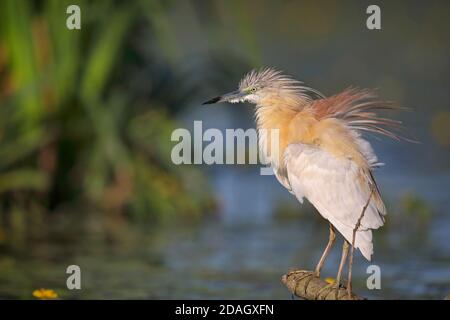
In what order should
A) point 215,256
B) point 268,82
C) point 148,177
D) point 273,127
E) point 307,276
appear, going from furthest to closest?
point 148,177
point 215,256
point 268,82
point 273,127
point 307,276

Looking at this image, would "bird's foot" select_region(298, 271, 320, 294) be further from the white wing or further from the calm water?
the calm water

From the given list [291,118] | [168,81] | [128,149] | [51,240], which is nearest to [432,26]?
[168,81]

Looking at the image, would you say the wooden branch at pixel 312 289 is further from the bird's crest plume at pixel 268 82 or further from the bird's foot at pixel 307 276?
the bird's crest plume at pixel 268 82

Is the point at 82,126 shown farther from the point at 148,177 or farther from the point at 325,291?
the point at 325,291

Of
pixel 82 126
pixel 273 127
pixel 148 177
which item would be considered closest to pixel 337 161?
pixel 273 127

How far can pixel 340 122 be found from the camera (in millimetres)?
5723

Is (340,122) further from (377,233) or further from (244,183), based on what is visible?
(244,183)

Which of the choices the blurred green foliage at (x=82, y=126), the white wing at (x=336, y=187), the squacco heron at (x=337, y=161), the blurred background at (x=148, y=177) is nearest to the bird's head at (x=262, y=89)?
the squacco heron at (x=337, y=161)

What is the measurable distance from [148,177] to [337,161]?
420 cm

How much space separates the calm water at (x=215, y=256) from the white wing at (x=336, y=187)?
4.37 feet

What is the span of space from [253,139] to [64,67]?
173 centimetres

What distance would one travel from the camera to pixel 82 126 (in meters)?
9.92

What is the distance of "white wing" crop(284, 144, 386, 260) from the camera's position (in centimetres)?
553

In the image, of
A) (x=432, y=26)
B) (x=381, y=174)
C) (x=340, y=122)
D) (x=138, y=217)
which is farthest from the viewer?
(x=432, y=26)
